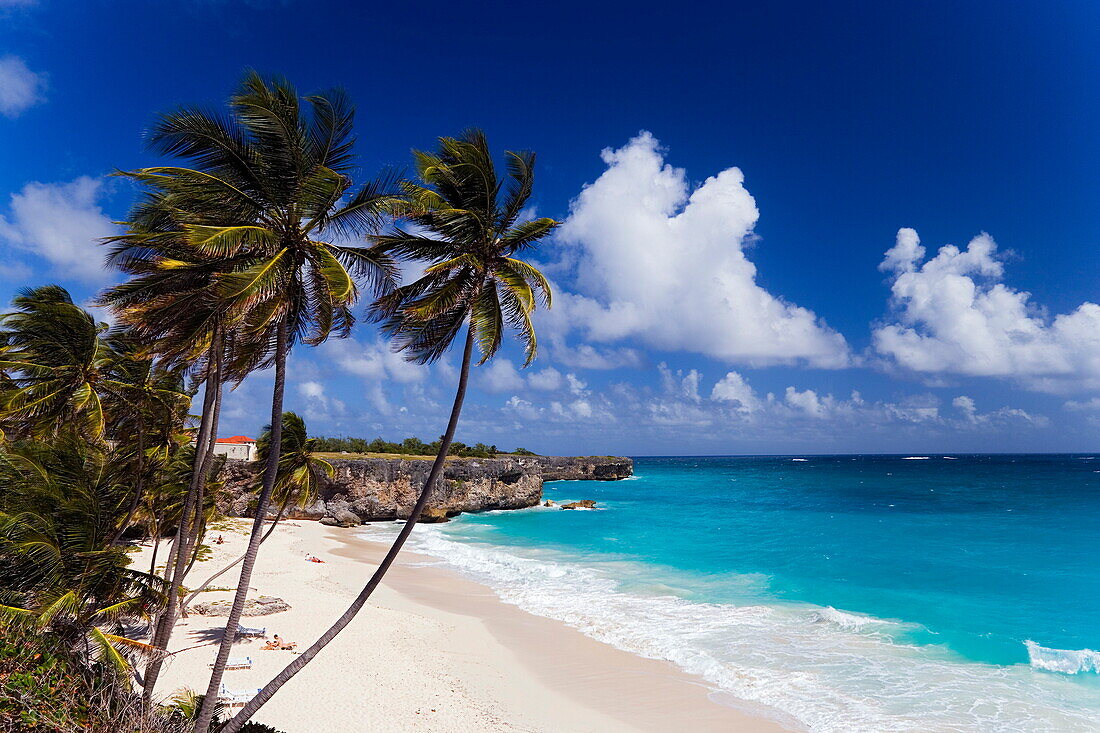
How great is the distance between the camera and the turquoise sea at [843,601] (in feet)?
45.5

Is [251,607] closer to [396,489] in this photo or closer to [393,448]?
[396,489]

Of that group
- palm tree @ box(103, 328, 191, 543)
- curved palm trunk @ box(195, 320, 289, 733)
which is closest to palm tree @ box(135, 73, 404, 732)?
curved palm trunk @ box(195, 320, 289, 733)

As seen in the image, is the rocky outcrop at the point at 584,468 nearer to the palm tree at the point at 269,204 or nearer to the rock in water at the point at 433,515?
the rock in water at the point at 433,515

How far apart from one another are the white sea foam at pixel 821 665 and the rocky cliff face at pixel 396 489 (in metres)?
24.8

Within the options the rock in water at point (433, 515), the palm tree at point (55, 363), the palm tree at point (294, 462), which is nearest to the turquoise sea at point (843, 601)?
the rock in water at point (433, 515)

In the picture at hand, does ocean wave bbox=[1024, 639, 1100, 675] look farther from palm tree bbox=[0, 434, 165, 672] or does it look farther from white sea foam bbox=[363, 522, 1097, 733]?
palm tree bbox=[0, 434, 165, 672]

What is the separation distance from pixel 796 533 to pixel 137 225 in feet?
147

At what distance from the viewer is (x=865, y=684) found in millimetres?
14453

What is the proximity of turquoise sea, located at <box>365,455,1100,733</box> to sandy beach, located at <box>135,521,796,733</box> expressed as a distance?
1.58m

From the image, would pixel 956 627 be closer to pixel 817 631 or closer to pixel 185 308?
pixel 817 631

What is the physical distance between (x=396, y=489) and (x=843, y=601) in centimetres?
3546

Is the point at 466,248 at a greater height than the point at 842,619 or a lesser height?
greater

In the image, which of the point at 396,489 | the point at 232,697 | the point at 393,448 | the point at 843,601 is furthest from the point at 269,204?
the point at 393,448

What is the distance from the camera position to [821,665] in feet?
51.6
